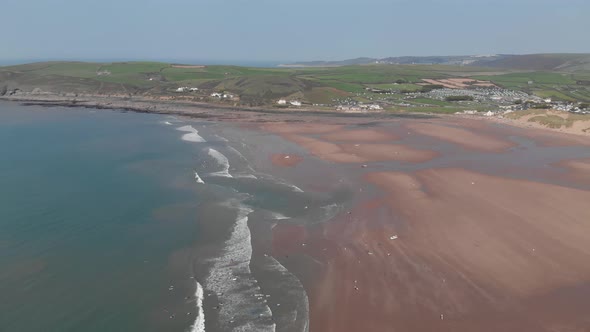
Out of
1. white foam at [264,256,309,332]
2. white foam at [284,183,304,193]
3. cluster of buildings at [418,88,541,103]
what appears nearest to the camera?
white foam at [264,256,309,332]

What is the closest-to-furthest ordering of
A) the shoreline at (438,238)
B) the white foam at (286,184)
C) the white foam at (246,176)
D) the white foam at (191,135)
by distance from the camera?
the shoreline at (438,238) → the white foam at (286,184) → the white foam at (246,176) → the white foam at (191,135)

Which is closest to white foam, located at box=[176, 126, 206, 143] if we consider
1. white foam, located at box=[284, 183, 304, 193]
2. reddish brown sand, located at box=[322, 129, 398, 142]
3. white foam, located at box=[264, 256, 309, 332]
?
reddish brown sand, located at box=[322, 129, 398, 142]

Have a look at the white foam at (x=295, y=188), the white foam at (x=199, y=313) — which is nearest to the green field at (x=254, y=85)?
the white foam at (x=295, y=188)

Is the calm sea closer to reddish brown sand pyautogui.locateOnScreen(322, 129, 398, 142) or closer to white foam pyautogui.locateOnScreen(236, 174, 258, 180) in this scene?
white foam pyautogui.locateOnScreen(236, 174, 258, 180)

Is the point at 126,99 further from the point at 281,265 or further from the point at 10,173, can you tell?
the point at 281,265

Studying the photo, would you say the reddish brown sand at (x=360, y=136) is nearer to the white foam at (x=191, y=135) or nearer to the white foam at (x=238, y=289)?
the white foam at (x=191, y=135)

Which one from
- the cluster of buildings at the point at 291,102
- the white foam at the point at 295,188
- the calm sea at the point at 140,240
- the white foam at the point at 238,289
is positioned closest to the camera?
the white foam at the point at 238,289
